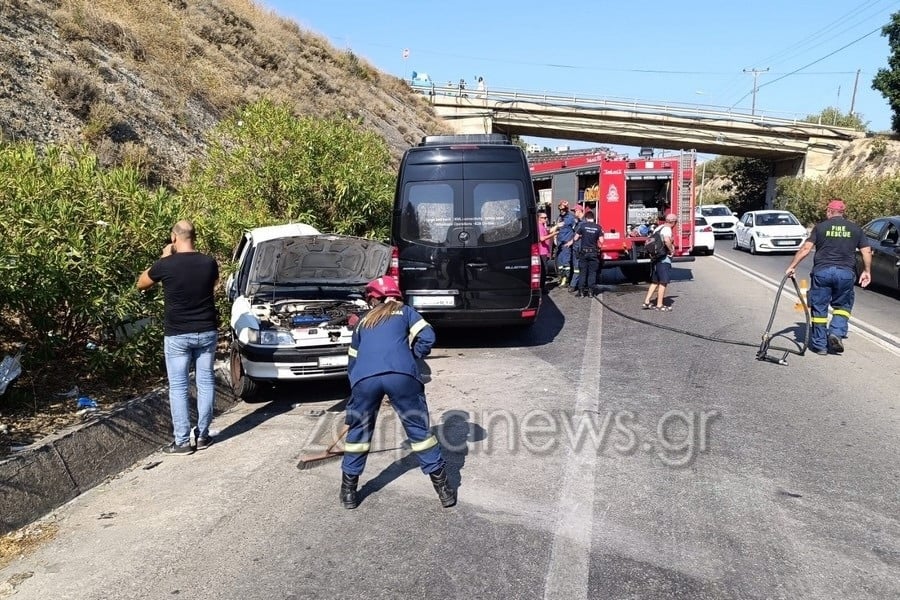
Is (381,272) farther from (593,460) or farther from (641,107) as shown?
(641,107)

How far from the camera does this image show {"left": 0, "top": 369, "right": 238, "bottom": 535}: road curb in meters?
4.32

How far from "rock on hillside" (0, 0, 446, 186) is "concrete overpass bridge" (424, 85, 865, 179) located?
17.9m

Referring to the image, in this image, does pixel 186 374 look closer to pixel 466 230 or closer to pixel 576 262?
pixel 466 230

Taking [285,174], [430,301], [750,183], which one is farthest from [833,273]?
[750,183]

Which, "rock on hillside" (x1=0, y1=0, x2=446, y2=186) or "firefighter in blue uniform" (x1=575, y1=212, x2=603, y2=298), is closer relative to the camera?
"firefighter in blue uniform" (x1=575, y1=212, x2=603, y2=298)

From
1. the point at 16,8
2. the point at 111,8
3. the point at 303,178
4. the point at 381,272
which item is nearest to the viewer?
the point at 381,272

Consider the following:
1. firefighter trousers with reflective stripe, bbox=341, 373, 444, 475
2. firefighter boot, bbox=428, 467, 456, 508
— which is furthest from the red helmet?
firefighter boot, bbox=428, 467, 456, 508

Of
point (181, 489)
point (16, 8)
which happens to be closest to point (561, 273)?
point (181, 489)

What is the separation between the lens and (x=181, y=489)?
484cm

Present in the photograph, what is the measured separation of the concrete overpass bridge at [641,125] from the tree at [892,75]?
10.8 ft

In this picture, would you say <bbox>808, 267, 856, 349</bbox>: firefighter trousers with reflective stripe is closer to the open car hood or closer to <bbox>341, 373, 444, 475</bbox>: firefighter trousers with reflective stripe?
the open car hood

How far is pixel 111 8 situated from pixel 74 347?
1827cm

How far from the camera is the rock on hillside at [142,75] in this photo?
14.2 meters

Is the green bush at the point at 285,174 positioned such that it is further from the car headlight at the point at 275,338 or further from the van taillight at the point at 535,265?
the car headlight at the point at 275,338
